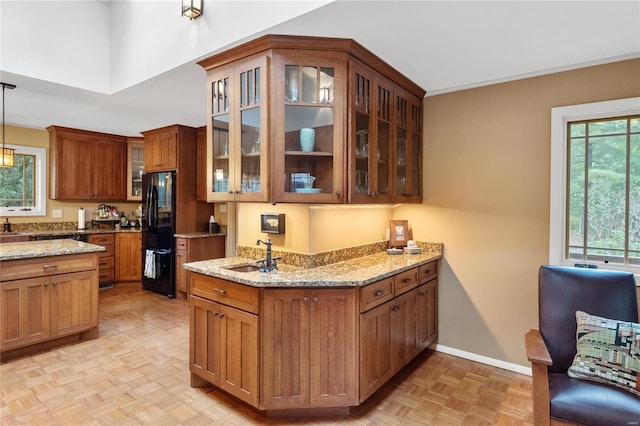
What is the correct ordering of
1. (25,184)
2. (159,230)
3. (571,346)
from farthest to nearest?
(25,184) → (159,230) → (571,346)

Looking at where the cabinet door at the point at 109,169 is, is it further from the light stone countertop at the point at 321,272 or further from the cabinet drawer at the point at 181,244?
the light stone countertop at the point at 321,272

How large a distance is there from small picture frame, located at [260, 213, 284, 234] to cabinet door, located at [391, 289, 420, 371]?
1.03 metres

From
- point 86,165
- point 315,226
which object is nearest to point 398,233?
point 315,226

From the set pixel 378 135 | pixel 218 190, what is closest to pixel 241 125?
pixel 218 190

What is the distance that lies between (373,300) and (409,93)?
75.6 inches

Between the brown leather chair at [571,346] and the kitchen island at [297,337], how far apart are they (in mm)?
937

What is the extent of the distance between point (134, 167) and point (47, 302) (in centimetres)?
350

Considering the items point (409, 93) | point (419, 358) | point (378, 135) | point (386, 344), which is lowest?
point (419, 358)

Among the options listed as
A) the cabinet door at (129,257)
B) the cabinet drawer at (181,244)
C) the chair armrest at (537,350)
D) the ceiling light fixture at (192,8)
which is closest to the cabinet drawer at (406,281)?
the chair armrest at (537,350)

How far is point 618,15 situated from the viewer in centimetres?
199

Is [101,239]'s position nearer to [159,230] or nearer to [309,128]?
[159,230]

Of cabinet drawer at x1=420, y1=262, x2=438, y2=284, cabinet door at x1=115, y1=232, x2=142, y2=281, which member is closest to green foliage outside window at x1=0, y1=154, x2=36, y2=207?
cabinet door at x1=115, y1=232, x2=142, y2=281

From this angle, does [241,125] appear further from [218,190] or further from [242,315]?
[242,315]

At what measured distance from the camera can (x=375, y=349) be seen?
2379 mm
